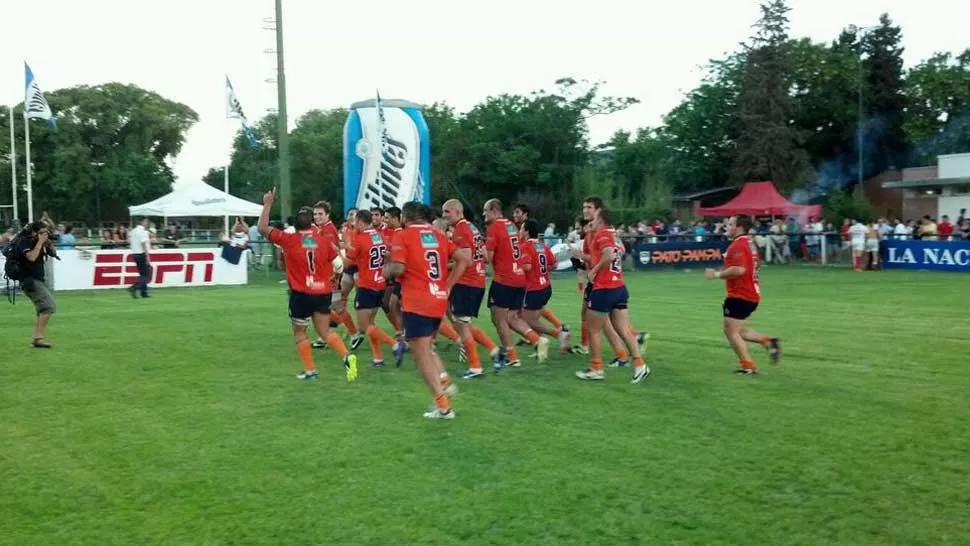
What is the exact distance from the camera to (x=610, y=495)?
5.61m

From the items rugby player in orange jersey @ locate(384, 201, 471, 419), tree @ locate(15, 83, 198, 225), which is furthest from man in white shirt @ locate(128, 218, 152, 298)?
tree @ locate(15, 83, 198, 225)

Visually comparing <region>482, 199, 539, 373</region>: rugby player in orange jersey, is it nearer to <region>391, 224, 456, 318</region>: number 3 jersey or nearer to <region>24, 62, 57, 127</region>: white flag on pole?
<region>391, 224, 456, 318</region>: number 3 jersey

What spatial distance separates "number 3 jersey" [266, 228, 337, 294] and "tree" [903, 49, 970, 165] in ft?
185

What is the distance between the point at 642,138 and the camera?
176 ft

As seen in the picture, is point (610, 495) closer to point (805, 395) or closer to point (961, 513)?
point (961, 513)

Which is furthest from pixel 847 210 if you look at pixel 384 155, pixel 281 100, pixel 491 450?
pixel 491 450

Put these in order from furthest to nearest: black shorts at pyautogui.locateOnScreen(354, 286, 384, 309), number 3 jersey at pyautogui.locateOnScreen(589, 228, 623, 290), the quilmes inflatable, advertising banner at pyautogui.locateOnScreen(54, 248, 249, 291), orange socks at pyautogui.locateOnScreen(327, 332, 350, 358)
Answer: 1. the quilmes inflatable
2. advertising banner at pyautogui.locateOnScreen(54, 248, 249, 291)
3. black shorts at pyautogui.locateOnScreen(354, 286, 384, 309)
4. orange socks at pyautogui.locateOnScreen(327, 332, 350, 358)
5. number 3 jersey at pyautogui.locateOnScreen(589, 228, 623, 290)

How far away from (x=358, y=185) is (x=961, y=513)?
21.4m

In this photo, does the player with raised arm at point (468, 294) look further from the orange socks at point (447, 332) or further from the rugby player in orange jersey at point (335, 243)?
the rugby player in orange jersey at point (335, 243)

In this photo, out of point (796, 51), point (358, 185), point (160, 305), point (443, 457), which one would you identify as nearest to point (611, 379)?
point (443, 457)

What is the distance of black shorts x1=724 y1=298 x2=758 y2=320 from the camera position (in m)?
9.82

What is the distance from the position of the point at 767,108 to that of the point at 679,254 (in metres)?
26.1

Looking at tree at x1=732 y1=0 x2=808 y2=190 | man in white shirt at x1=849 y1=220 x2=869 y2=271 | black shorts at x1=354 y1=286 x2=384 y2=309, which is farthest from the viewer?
tree at x1=732 y1=0 x2=808 y2=190

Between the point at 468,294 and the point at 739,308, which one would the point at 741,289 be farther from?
the point at 468,294
